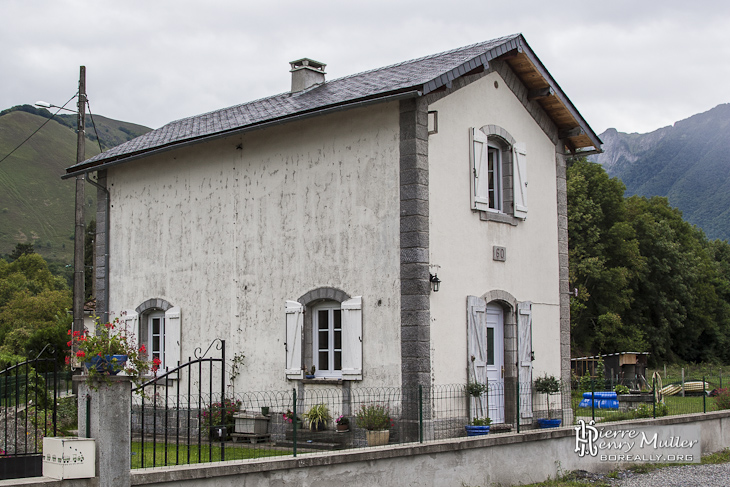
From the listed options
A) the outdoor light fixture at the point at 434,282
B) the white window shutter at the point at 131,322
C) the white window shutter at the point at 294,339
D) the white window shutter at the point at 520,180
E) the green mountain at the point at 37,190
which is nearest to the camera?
the outdoor light fixture at the point at 434,282

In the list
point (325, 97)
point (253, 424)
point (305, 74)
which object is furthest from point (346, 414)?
point (305, 74)

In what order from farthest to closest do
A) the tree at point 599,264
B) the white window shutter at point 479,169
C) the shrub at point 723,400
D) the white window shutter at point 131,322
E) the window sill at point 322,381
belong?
the tree at point 599,264, the white window shutter at point 131,322, the shrub at point 723,400, the white window shutter at point 479,169, the window sill at point 322,381

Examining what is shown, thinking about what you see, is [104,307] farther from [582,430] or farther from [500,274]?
[582,430]

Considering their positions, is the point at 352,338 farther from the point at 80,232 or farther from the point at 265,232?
the point at 80,232

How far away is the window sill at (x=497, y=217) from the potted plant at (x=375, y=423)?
142 inches

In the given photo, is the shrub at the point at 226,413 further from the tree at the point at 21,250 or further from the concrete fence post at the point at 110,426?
the tree at the point at 21,250

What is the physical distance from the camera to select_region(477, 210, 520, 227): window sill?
1334 centimetres

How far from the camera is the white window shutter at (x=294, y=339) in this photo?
42.8 ft

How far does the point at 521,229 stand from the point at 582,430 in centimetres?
394

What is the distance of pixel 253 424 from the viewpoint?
1310 centimetres

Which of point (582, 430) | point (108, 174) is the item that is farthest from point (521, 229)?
point (108, 174)

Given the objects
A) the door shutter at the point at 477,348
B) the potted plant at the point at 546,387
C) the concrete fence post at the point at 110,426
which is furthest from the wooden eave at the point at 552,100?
the concrete fence post at the point at 110,426

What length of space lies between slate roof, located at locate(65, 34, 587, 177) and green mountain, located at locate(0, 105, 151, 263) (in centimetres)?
8136

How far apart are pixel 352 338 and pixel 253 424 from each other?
2.26 metres
